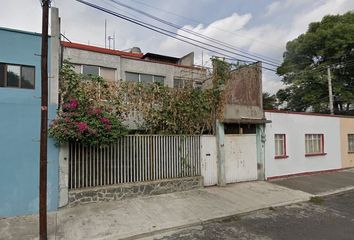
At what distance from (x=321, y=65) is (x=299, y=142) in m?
15.8

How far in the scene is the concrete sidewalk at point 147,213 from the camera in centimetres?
687

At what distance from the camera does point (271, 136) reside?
13.8m

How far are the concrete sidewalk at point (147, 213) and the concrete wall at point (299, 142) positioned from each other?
281 centimetres

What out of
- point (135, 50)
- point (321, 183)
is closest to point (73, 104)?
point (321, 183)

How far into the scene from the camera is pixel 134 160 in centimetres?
1005

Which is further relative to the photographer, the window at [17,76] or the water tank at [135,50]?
the water tank at [135,50]

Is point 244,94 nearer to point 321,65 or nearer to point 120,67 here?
point 120,67

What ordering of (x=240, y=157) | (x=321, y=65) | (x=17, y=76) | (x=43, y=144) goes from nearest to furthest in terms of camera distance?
1. (x=43, y=144)
2. (x=17, y=76)
3. (x=240, y=157)
4. (x=321, y=65)

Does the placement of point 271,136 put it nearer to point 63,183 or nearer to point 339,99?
point 63,183

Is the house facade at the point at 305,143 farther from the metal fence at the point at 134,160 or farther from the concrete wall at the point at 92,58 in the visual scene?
the concrete wall at the point at 92,58

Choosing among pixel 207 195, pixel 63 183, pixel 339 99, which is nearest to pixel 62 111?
pixel 63 183

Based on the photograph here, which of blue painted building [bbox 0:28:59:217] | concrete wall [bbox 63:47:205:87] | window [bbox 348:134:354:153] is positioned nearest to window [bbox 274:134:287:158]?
concrete wall [bbox 63:47:205:87]

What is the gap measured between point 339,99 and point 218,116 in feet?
68.4

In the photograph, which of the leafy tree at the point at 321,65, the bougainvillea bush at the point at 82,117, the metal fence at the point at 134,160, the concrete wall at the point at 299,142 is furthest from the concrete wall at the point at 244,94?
the leafy tree at the point at 321,65
